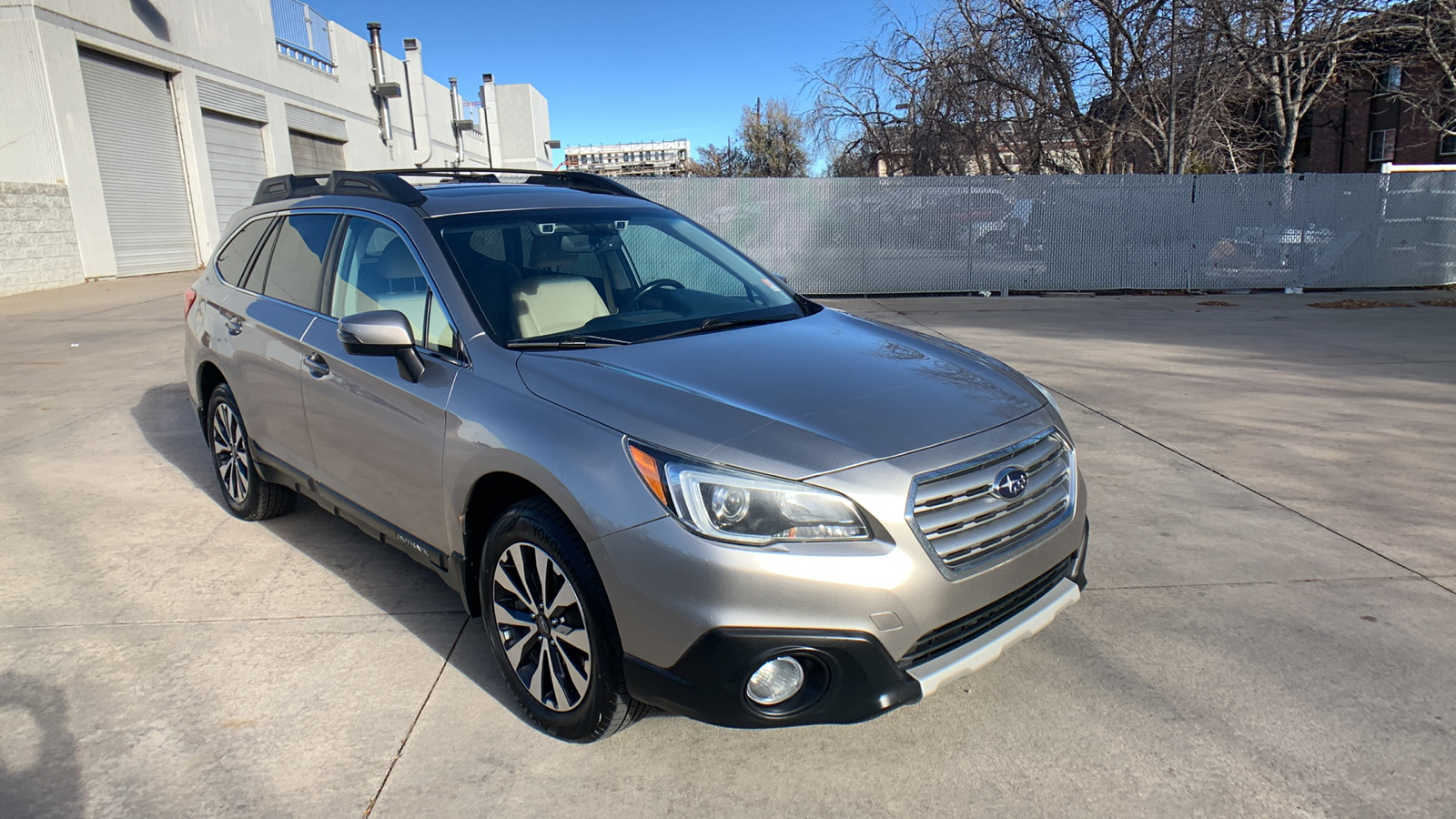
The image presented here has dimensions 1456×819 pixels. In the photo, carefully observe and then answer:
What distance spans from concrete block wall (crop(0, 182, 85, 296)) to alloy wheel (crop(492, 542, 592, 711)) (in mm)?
16722

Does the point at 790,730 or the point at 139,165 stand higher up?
the point at 139,165

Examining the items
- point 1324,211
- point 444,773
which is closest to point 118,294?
point 444,773

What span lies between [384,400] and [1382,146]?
142 ft

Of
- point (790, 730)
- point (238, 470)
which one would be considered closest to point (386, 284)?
point (238, 470)

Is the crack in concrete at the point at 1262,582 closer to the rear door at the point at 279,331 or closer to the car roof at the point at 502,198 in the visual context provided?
the car roof at the point at 502,198

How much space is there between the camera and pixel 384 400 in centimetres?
331

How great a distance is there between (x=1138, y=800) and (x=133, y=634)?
140 inches

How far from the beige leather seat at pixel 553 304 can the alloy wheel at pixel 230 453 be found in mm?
2063

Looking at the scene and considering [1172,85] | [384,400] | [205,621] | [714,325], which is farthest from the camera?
[1172,85]

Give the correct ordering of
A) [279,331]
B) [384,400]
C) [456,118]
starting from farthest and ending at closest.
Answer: [456,118] → [279,331] → [384,400]

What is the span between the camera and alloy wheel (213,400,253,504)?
15.2 ft

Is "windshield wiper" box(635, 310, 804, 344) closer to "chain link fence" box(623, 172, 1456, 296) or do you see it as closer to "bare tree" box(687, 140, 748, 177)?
"chain link fence" box(623, 172, 1456, 296)

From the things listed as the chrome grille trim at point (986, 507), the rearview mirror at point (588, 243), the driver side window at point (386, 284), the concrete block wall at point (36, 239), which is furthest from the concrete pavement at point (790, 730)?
the concrete block wall at point (36, 239)

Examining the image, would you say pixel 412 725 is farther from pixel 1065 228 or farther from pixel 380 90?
pixel 380 90
